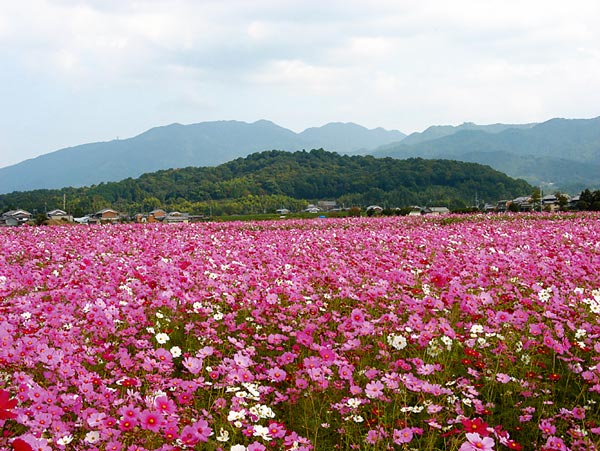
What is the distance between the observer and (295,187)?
14175cm

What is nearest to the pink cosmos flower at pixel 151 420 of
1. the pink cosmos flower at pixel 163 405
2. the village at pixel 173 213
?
the pink cosmos flower at pixel 163 405

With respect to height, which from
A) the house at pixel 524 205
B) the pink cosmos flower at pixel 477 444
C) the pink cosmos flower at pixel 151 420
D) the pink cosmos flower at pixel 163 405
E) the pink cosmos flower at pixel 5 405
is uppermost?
the pink cosmos flower at pixel 5 405

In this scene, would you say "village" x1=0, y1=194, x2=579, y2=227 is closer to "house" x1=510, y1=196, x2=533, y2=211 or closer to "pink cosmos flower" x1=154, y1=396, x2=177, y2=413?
"house" x1=510, y1=196, x2=533, y2=211

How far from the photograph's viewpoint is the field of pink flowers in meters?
2.93

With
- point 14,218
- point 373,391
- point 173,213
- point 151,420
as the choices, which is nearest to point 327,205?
point 173,213

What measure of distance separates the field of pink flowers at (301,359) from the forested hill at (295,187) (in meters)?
103

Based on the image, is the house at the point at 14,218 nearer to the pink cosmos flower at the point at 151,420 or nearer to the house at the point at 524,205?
the house at the point at 524,205

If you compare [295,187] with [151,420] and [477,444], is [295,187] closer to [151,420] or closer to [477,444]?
[151,420]

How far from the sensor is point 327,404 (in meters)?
3.87

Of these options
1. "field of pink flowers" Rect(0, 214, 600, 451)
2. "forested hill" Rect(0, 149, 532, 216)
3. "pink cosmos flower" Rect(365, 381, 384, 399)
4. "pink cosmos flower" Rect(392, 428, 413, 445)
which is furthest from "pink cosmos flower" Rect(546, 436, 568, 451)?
"forested hill" Rect(0, 149, 532, 216)

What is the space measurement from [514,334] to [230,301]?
253 cm

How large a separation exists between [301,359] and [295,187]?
138m

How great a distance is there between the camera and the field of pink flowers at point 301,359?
115 inches

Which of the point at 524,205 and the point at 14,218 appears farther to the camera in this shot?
the point at 14,218
